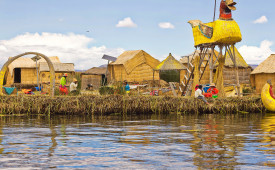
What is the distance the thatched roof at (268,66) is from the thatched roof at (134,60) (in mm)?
9693

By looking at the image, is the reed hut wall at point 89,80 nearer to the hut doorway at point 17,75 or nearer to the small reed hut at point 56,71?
the small reed hut at point 56,71

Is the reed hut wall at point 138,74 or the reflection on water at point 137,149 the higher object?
the reed hut wall at point 138,74

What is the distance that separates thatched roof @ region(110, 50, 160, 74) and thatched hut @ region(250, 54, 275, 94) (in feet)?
30.8

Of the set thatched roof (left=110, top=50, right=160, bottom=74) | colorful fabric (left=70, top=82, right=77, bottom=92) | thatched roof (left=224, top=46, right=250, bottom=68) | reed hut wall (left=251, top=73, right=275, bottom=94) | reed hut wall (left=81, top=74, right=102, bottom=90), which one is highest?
thatched roof (left=110, top=50, right=160, bottom=74)

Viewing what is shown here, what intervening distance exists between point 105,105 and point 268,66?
1839cm

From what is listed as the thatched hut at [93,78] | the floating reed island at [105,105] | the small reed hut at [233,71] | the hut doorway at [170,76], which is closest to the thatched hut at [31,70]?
the thatched hut at [93,78]

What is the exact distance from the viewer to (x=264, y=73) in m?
30.2

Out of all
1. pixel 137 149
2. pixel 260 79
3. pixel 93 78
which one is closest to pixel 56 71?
pixel 93 78

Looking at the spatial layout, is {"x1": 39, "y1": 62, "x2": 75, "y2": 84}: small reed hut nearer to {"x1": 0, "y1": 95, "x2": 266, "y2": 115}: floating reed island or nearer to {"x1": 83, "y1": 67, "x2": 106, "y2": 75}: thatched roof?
{"x1": 83, "y1": 67, "x2": 106, "y2": 75}: thatched roof

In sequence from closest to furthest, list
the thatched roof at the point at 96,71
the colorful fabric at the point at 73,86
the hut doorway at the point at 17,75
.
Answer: the colorful fabric at the point at 73,86 < the thatched roof at the point at 96,71 < the hut doorway at the point at 17,75

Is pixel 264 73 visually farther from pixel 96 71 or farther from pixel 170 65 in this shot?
pixel 96 71

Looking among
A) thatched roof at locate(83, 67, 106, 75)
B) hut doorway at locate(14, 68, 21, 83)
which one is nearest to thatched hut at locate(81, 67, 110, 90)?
thatched roof at locate(83, 67, 106, 75)

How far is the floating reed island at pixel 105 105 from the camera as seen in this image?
15141 millimetres

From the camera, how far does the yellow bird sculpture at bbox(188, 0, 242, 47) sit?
18.2m
